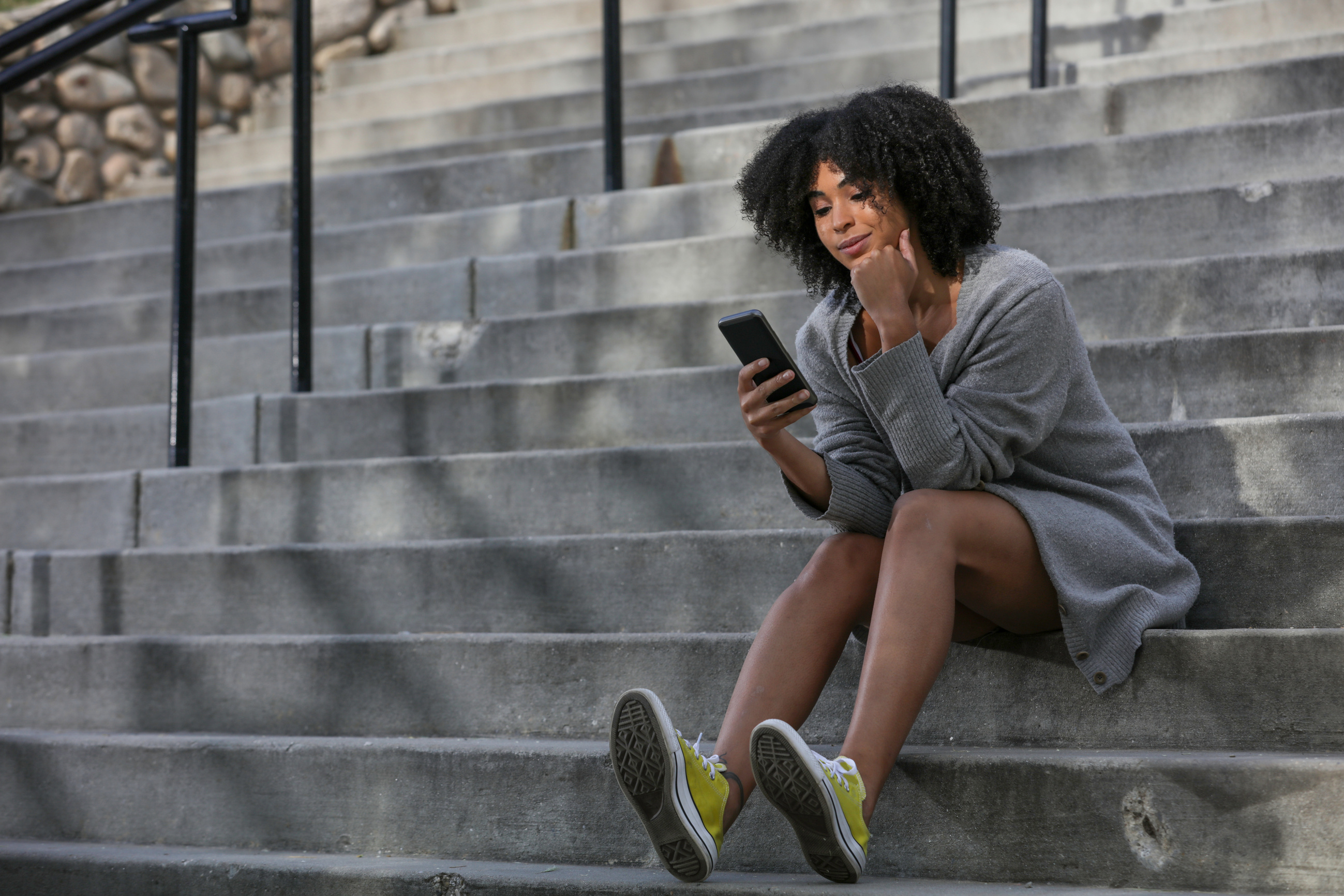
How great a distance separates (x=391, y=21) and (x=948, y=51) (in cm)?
329

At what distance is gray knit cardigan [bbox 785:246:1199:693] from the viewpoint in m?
1.87

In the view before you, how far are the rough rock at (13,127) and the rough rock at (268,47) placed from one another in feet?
3.33

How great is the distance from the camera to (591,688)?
2215 mm

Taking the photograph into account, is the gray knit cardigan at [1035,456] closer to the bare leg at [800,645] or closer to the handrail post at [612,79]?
the bare leg at [800,645]

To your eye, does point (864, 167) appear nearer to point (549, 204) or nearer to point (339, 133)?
point (549, 204)

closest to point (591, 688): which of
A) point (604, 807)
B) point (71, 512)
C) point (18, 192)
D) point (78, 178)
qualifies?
point (604, 807)

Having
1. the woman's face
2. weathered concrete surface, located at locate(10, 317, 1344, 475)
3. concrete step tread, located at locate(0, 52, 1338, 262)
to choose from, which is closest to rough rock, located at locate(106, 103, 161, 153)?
concrete step tread, located at locate(0, 52, 1338, 262)

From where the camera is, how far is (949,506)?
184cm

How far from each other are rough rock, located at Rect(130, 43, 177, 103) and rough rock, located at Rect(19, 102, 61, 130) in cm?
36

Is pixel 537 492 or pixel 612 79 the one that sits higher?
pixel 612 79

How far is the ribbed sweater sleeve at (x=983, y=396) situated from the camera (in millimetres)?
1880

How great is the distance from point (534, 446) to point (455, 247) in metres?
1.12

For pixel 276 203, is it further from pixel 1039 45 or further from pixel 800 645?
pixel 800 645

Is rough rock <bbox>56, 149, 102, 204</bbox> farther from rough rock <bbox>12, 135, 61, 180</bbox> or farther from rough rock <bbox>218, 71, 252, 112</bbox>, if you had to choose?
rough rock <bbox>218, 71, 252, 112</bbox>
